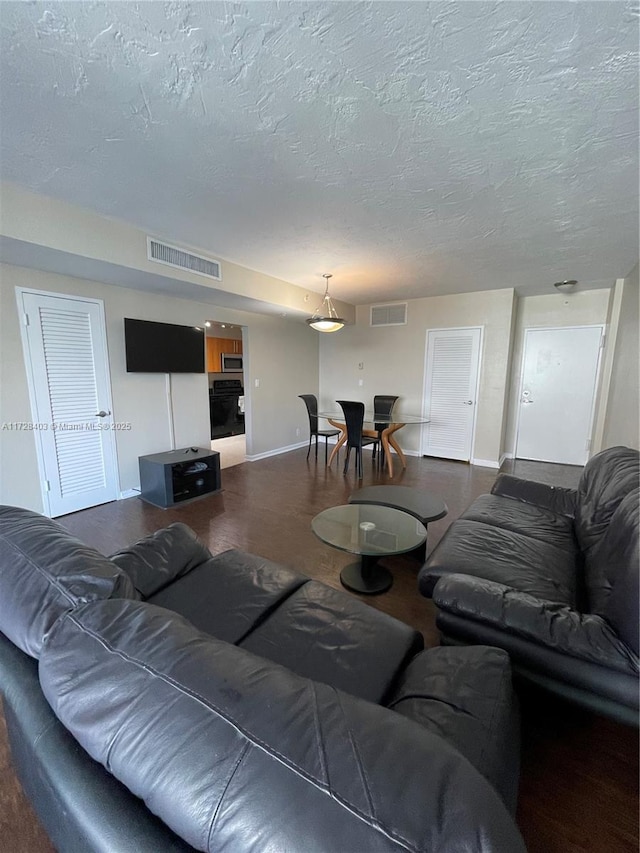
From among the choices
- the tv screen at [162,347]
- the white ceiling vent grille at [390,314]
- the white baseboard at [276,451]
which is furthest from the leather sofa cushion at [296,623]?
the white ceiling vent grille at [390,314]

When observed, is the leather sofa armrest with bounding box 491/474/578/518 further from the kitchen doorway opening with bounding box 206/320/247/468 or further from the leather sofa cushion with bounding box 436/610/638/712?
the kitchen doorway opening with bounding box 206/320/247/468

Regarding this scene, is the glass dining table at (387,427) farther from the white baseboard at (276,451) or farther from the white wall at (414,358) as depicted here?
the white baseboard at (276,451)

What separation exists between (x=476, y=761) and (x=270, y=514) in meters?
2.80

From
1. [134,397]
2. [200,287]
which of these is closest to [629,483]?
[200,287]

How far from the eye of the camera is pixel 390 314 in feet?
18.9

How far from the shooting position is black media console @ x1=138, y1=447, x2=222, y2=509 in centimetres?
363

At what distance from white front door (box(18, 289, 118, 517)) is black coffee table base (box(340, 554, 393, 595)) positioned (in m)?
2.75

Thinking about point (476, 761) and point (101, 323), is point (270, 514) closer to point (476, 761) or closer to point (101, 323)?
point (101, 323)

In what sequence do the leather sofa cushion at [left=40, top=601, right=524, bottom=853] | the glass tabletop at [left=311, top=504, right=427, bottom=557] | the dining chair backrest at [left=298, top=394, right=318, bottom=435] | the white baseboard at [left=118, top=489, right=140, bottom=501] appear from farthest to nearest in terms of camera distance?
the dining chair backrest at [left=298, top=394, right=318, bottom=435]
the white baseboard at [left=118, top=489, right=140, bottom=501]
the glass tabletop at [left=311, top=504, right=427, bottom=557]
the leather sofa cushion at [left=40, top=601, right=524, bottom=853]

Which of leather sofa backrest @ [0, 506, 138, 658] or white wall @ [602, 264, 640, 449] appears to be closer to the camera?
leather sofa backrest @ [0, 506, 138, 658]

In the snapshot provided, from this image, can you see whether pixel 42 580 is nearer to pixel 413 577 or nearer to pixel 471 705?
pixel 471 705

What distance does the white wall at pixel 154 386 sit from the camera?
117 inches

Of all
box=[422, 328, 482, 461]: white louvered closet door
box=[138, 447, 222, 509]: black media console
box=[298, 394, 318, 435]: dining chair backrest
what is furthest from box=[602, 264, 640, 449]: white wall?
box=[138, 447, 222, 509]: black media console

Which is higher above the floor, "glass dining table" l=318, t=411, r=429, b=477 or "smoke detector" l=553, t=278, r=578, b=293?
"smoke detector" l=553, t=278, r=578, b=293
